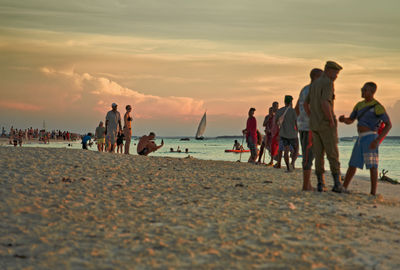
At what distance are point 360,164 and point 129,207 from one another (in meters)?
4.22

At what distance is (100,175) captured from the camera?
29.0 ft

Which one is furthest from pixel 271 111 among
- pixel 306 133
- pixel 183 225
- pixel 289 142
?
pixel 183 225

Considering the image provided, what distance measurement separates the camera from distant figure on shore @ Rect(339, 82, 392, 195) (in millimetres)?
7523

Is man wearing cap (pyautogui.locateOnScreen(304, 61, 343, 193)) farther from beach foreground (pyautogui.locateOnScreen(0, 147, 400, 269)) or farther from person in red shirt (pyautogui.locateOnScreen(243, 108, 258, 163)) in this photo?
person in red shirt (pyautogui.locateOnScreen(243, 108, 258, 163))

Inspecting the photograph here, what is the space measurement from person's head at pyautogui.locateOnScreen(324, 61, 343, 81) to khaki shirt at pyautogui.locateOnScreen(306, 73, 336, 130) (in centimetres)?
8

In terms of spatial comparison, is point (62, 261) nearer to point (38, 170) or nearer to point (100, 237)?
point (100, 237)

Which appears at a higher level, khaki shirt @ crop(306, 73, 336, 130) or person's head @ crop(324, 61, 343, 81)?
person's head @ crop(324, 61, 343, 81)

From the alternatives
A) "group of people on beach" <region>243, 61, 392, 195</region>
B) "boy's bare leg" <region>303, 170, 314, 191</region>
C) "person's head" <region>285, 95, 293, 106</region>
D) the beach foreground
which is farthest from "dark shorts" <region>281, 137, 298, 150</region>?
"boy's bare leg" <region>303, 170, 314, 191</region>

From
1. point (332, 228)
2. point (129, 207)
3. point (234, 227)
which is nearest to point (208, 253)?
point (234, 227)

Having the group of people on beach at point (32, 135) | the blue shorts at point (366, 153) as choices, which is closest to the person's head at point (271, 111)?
the blue shorts at point (366, 153)

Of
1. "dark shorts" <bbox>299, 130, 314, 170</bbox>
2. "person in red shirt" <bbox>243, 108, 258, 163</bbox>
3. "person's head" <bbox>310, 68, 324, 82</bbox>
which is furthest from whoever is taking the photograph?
"person in red shirt" <bbox>243, 108, 258, 163</bbox>

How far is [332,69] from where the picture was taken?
7.46m

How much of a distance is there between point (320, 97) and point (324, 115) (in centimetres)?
31

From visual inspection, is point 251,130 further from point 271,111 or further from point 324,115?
point 324,115
